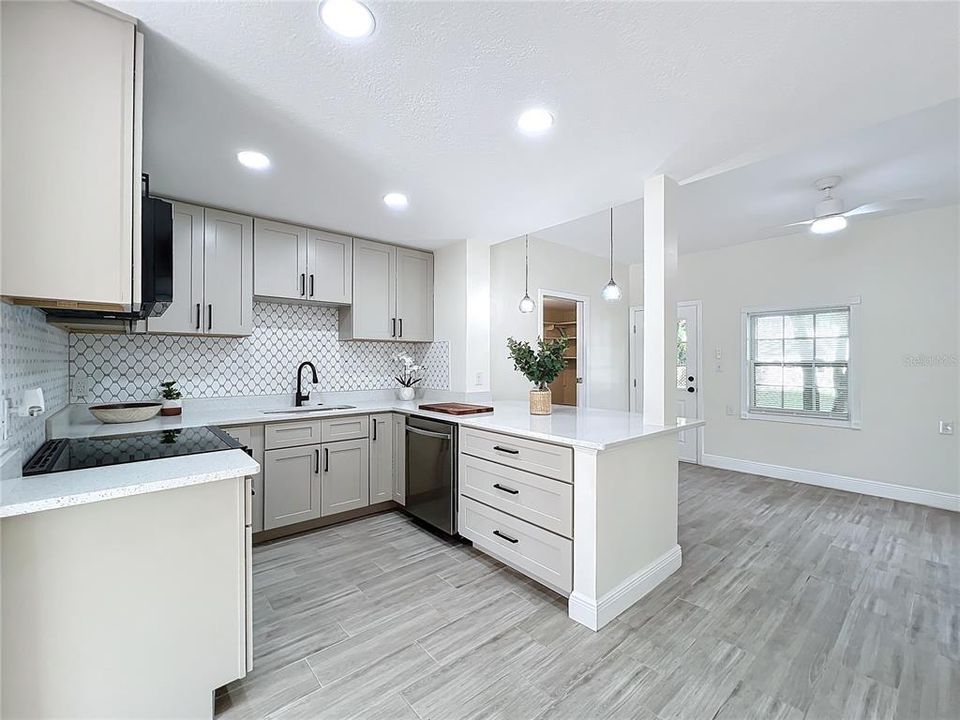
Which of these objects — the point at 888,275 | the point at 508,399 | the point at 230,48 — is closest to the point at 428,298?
the point at 508,399

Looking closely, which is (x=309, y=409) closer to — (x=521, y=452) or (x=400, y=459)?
(x=400, y=459)

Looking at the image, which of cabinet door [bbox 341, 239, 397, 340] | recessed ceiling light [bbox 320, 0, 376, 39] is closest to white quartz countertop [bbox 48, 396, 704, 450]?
cabinet door [bbox 341, 239, 397, 340]

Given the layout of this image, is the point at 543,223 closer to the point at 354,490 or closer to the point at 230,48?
the point at 230,48

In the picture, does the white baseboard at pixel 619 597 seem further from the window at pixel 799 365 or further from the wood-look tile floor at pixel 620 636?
the window at pixel 799 365

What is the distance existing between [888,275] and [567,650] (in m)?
4.57

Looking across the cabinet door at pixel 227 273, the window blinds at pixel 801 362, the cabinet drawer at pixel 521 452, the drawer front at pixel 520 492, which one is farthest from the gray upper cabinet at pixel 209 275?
the window blinds at pixel 801 362

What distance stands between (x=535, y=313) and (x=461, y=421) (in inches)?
87.7

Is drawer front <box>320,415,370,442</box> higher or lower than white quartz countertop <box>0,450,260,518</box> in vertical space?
lower

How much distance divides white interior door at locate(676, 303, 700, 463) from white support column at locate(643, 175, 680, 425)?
3086 mm

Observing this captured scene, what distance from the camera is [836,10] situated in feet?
4.36

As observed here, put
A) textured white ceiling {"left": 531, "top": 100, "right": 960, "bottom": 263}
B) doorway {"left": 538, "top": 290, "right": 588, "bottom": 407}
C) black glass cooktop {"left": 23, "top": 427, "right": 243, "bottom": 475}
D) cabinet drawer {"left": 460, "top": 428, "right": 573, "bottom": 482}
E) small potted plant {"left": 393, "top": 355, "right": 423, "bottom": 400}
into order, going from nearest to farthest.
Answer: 1. black glass cooktop {"left": 23, "top": 427, "right": 243, "bottom": 475}
2. cabinet drawer {"left": 460, "top": 428, "right": 573, "bottom": 482}
3. textured white ceiling {"left": 531, "top": 100, "right": 960, "bottom": 263}
4. small potted plant {"left": 393, "top": 355, "right": 423, "bottom": 400}
5. doorway {"left": 538, "top": 290, "right": 588, "bottom": 407}

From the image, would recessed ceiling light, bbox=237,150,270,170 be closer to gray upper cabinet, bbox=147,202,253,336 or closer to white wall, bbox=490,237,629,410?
gray upper cabinet, bbox=147,202,253,336

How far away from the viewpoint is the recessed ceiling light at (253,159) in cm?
224

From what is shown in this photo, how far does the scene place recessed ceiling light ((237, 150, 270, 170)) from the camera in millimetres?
2242
